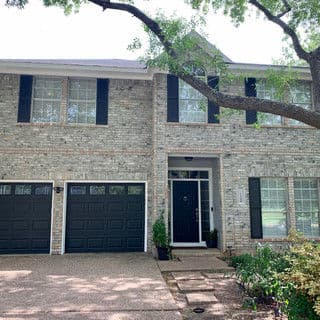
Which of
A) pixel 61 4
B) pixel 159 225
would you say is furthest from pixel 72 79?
pixel 159 225

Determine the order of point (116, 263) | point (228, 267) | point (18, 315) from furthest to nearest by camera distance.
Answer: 1. point (116, 263)
2. point (228, 267)
3. point (18, 315)

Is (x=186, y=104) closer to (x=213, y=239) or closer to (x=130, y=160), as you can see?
(x=130, y=160)

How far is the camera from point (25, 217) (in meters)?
10.1

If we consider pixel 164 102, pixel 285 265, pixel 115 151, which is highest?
pixel 164 102

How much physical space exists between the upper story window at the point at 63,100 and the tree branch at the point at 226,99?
3.85 meters

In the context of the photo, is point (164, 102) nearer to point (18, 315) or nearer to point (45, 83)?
point (45, 83)

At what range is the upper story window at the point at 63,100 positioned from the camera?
414 inches

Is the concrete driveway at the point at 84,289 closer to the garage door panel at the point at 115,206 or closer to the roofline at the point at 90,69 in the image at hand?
the garage door panel at the point at 115,206

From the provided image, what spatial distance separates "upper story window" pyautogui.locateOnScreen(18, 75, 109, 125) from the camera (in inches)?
414

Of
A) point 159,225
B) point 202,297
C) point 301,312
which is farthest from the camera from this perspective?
point 159,225

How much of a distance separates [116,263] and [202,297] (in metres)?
3.57

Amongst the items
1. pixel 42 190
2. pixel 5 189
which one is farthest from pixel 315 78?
pixel 5 189

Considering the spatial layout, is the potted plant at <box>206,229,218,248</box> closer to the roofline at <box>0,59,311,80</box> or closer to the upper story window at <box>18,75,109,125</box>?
the upper story window at <box>18,75,109,125</box>

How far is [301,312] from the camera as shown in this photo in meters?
4.05
